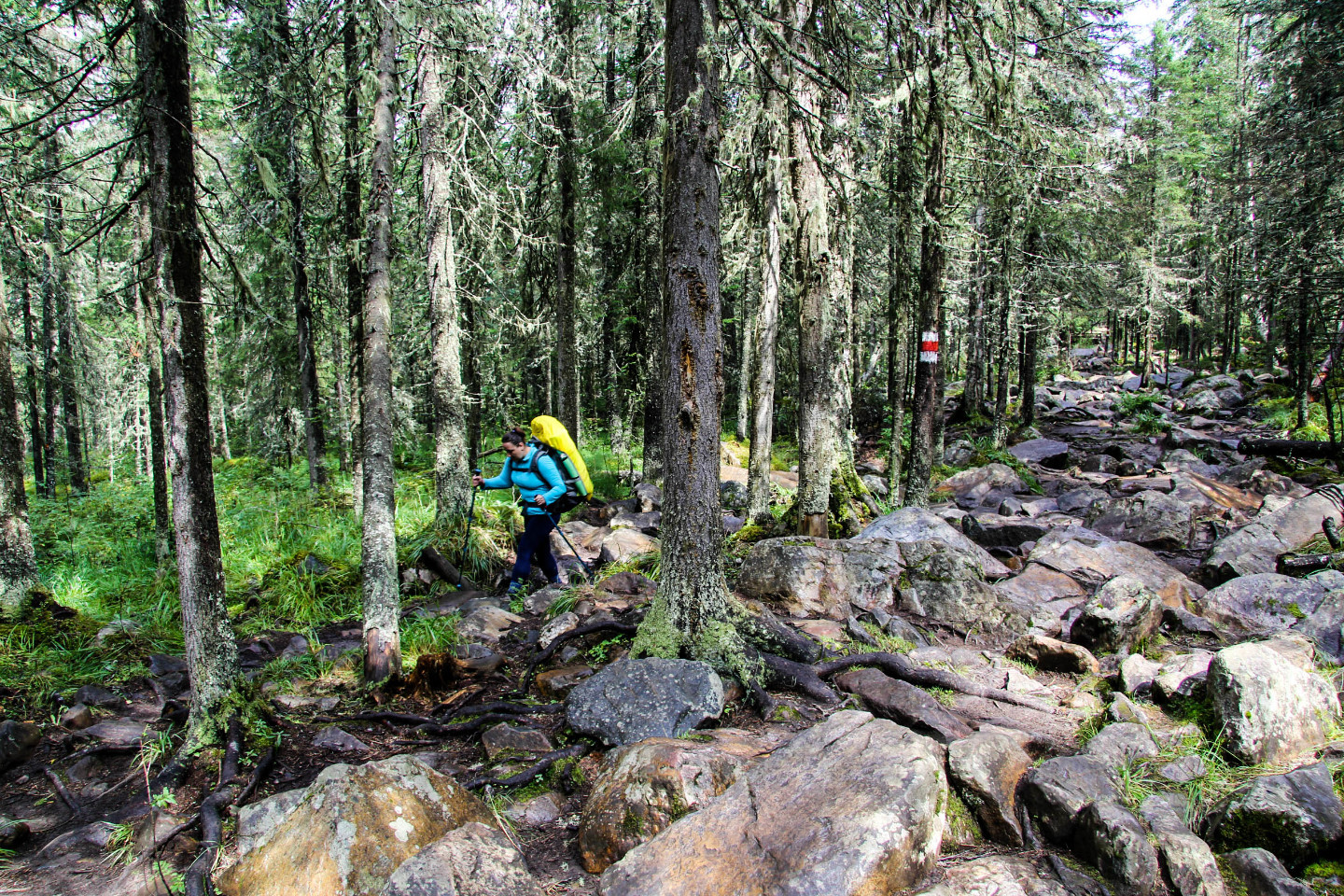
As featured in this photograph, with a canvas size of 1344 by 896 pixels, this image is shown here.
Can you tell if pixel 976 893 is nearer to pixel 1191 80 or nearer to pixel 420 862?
pixel 420 862

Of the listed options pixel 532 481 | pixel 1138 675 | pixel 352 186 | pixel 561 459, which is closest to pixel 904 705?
pixel 1138 675

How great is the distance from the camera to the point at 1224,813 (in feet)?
Answer: 11.1

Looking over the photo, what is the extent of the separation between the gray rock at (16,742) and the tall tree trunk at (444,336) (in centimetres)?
515

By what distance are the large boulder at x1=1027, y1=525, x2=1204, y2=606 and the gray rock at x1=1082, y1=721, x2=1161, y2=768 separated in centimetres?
421

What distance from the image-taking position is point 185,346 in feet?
15.7

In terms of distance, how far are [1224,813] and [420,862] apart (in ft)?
13.4

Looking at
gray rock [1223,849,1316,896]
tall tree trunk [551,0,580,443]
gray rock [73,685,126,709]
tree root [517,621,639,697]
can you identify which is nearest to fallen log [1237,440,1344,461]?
gray rock [1223,849,1316,896]

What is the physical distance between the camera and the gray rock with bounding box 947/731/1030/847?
11.4 ft

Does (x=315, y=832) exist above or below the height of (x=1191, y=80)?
below

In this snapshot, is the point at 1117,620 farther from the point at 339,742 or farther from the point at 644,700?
the point at 339,742

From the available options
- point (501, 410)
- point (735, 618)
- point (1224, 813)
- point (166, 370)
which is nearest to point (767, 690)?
point (735, 618)

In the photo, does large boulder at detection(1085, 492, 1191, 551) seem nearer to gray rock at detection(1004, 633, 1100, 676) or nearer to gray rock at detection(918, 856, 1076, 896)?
gray rock at detection(1004, 633, 1100, 676)

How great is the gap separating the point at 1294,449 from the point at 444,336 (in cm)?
1956

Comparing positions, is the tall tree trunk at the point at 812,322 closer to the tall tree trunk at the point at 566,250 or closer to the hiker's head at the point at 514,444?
the hiker's head at the point at 514,444
